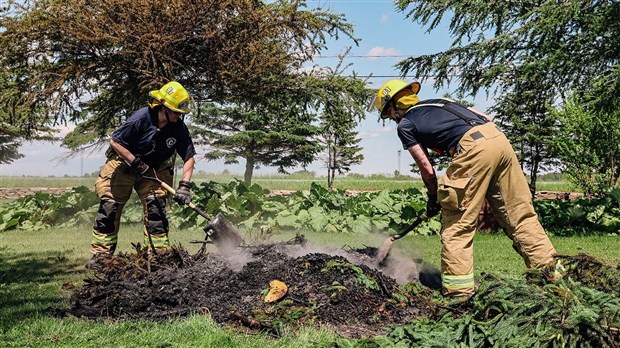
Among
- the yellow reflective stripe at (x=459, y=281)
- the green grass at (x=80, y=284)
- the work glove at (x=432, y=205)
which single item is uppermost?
the work glove at (x=432, y=205)

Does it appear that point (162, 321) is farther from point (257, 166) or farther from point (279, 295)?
point (257, 166)

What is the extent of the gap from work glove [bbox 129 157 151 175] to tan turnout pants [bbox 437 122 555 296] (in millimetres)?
3180

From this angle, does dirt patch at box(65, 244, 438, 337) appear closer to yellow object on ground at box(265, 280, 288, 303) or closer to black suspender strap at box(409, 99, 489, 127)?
yellow object on ground at box(265, 280, 288, 303)

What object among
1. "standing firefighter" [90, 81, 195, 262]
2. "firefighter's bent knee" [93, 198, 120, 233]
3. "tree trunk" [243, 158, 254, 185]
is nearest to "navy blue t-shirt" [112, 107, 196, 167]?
"standing firefighter" [90, 81, 195, 262]

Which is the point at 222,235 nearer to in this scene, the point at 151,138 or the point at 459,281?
the point at 151,138

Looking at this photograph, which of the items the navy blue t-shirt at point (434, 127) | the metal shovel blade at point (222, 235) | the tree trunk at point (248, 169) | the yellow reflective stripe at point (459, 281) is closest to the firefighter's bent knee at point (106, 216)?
the metal shovel blade at point (222, 235)

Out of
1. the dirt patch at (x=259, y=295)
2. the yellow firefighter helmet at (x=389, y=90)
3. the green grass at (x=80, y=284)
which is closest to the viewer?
the green grass at (x=80, y=284)

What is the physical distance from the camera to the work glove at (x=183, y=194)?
20.4 ft

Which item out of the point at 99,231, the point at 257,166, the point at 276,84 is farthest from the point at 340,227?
the point at 257,166

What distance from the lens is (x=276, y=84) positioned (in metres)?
13.1

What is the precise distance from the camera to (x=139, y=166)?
6.16m

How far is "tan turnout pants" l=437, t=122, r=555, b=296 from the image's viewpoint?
4.50 m

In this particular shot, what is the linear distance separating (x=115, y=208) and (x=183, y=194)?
82cm

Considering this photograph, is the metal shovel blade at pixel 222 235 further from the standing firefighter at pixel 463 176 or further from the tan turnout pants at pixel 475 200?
the tan turnout pants at pixel 475 200
